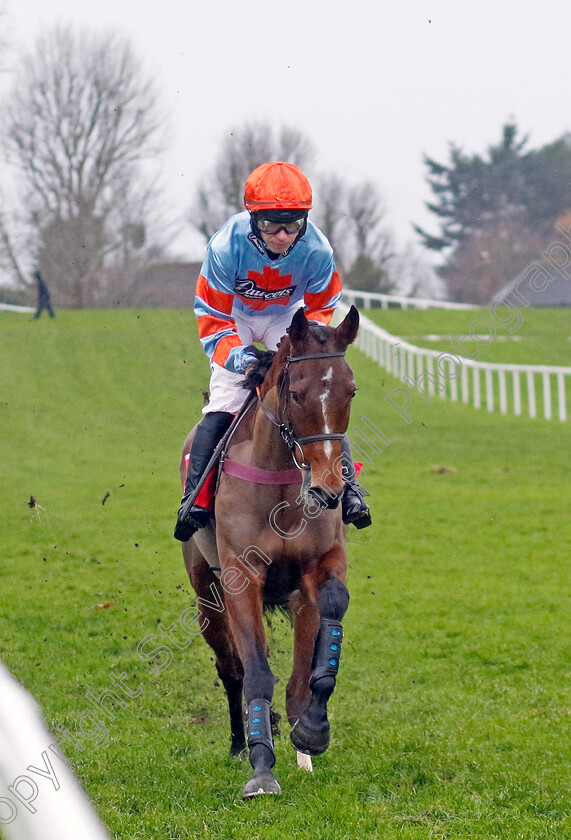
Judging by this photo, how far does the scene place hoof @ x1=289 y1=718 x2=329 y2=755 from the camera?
3.79 metres

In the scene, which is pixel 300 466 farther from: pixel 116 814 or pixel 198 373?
pixel 198 373

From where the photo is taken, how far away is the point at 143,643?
6609 millimetres

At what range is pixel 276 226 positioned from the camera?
13.4ft

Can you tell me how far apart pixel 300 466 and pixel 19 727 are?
197cm

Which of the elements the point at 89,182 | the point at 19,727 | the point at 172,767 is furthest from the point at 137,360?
the point at 19,727

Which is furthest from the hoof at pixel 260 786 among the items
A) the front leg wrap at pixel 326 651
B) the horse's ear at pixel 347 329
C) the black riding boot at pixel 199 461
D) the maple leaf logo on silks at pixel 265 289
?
the maple leaf logo on silks at pixel 265 289

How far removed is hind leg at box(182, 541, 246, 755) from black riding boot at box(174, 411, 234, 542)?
0.49 metres

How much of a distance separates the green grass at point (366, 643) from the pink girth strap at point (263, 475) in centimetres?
120

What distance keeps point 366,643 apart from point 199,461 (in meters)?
2.69

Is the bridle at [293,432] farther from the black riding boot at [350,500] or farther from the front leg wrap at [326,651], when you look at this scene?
the front leg wrap at [326,651]

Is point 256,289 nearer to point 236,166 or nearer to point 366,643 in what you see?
point 366,643

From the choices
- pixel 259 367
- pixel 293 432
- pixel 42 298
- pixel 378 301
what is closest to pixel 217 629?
pixel 259 367

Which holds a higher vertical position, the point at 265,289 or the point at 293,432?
the point at 265,289

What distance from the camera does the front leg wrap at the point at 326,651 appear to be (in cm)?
381
